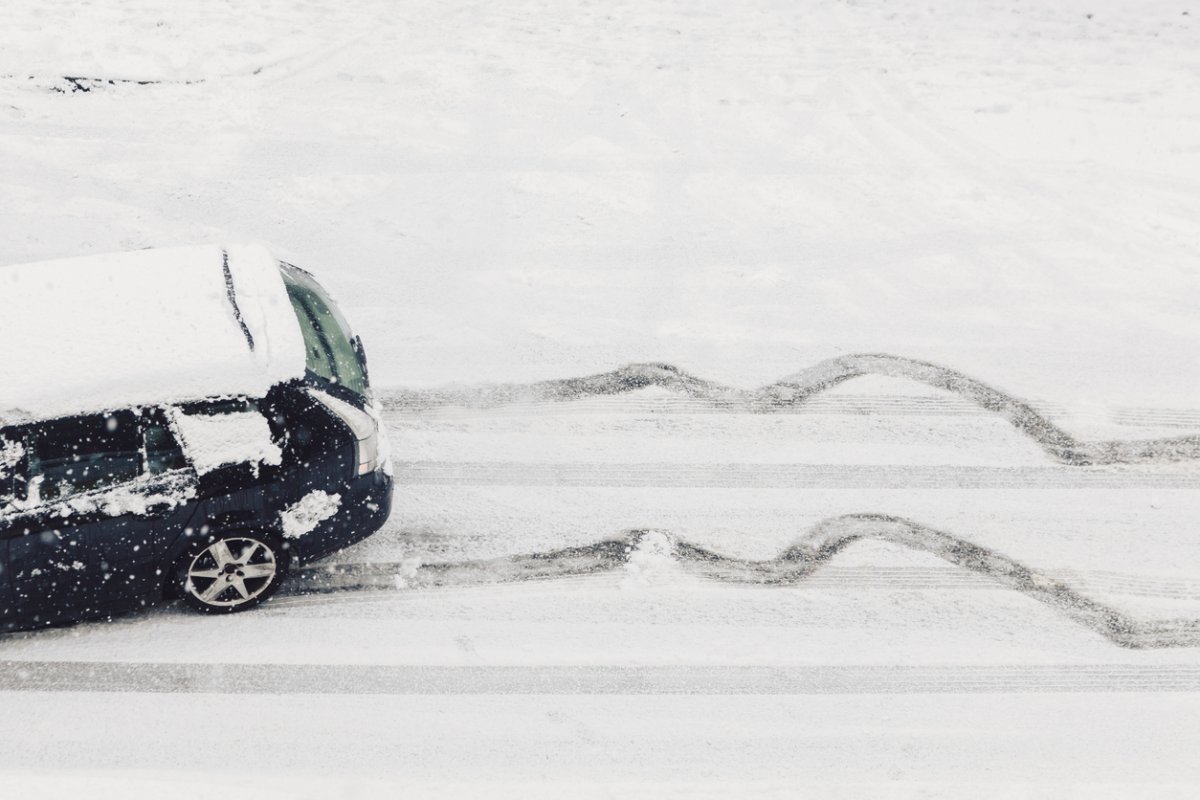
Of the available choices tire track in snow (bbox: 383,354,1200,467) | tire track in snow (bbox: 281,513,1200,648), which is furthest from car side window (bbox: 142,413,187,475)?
tire track in snow (bbox: 383,354,1200,467)

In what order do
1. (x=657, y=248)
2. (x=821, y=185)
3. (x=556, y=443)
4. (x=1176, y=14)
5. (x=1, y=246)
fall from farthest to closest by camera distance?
(x=1176, y=14), (x=821, y=185), (x=657, y=248), (x=1, y=246), (x=556, y=443)

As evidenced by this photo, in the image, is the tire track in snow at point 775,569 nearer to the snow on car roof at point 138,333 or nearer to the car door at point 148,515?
the car door at point 148,515

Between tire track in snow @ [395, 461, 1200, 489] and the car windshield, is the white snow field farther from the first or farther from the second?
the car windshield

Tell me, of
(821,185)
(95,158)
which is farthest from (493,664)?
(95,158)

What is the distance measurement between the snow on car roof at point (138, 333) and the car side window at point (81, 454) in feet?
0.25

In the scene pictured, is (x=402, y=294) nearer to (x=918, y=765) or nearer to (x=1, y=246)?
(x=1, y=246)

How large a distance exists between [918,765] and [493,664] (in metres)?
2.31

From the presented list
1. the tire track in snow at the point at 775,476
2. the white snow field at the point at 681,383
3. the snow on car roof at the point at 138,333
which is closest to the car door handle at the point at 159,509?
the snow on car roof at the point at 138,333

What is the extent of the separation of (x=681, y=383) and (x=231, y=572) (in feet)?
11.4

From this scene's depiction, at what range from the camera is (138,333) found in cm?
496

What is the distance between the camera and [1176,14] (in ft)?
40.3

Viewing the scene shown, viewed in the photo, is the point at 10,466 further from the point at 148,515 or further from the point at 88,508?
the point at 148,515

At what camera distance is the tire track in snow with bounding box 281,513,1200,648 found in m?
5.54

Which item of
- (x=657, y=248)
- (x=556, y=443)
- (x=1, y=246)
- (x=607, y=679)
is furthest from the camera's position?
(x=657, y=248)
